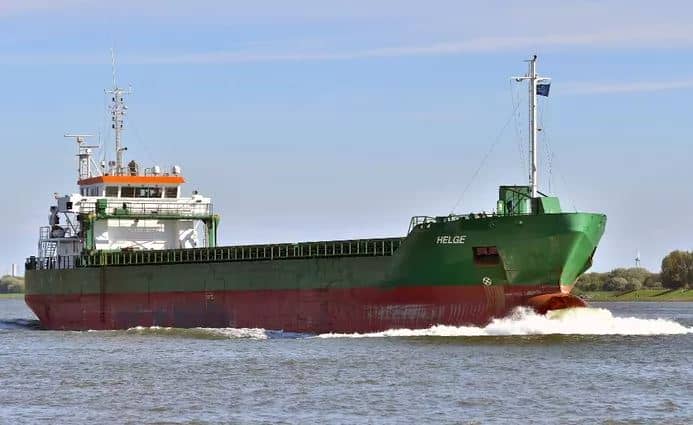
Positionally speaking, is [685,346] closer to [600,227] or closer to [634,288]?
[600,227]

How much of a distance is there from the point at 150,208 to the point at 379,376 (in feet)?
81.2

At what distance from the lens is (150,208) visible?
50969 millimetres

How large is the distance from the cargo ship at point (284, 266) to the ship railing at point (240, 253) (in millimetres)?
52

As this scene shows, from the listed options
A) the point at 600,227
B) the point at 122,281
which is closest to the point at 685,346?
the point at 600,227

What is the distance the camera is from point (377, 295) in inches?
1505

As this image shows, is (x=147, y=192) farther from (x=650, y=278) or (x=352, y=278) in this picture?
(x=650, y=278)

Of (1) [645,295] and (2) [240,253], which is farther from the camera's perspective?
(1) [645,295]

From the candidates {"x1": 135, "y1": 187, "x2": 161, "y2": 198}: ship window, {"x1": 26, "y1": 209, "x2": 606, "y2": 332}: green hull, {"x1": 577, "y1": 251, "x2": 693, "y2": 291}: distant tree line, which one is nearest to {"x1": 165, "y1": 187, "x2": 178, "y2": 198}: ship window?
{"x1": 135, "y1": 187, "x2": 161, "y2": 198}: ship window

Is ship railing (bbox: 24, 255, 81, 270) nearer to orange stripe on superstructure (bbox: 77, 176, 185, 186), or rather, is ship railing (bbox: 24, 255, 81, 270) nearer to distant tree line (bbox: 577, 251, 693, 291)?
orange stripe on superstructure (bbox: 77, 176, 185, 186)

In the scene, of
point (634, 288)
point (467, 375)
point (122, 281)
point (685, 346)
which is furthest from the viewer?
point (634, 288)

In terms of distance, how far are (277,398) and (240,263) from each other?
58.4ft

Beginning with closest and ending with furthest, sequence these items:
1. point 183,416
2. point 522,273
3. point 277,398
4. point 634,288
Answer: point 183,416 < point 277,398 < point 522,273 < point 634,288

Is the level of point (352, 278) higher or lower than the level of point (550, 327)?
higher

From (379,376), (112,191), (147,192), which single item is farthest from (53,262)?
(379,376)
